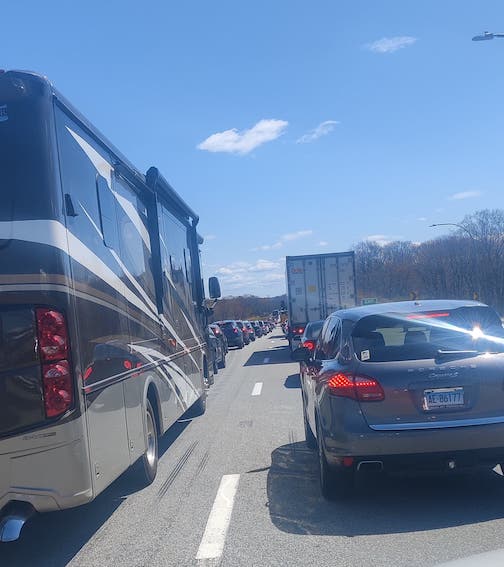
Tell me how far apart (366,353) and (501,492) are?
183 cm

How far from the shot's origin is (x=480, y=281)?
84.4m

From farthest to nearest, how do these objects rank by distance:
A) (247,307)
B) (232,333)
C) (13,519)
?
1. (247,307)
2. (232,333)
3. (13,519)

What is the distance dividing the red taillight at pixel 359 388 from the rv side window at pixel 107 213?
7.98 feet

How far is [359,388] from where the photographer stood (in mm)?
5793

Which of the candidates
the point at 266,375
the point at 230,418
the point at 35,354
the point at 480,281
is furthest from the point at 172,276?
the point at 480,281

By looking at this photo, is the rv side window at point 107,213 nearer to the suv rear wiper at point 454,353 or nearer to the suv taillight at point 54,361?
the suv taillight at point 54,361

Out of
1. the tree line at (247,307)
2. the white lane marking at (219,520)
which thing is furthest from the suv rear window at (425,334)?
the tree line at (247,307)

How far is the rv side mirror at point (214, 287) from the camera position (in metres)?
14.6

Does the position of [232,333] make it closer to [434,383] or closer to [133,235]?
[133,235]

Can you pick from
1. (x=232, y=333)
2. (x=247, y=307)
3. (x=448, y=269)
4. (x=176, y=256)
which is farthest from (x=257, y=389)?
(x=247, y=307)

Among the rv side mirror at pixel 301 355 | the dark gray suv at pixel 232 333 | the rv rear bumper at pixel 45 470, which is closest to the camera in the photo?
the rv rear bumper at pixel 45 470

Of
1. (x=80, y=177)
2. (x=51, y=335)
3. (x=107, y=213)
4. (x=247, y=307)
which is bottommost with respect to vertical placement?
(x=247, y=307)

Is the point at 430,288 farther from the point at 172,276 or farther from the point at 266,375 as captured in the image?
the point at 172,276

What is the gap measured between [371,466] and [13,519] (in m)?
2.83
